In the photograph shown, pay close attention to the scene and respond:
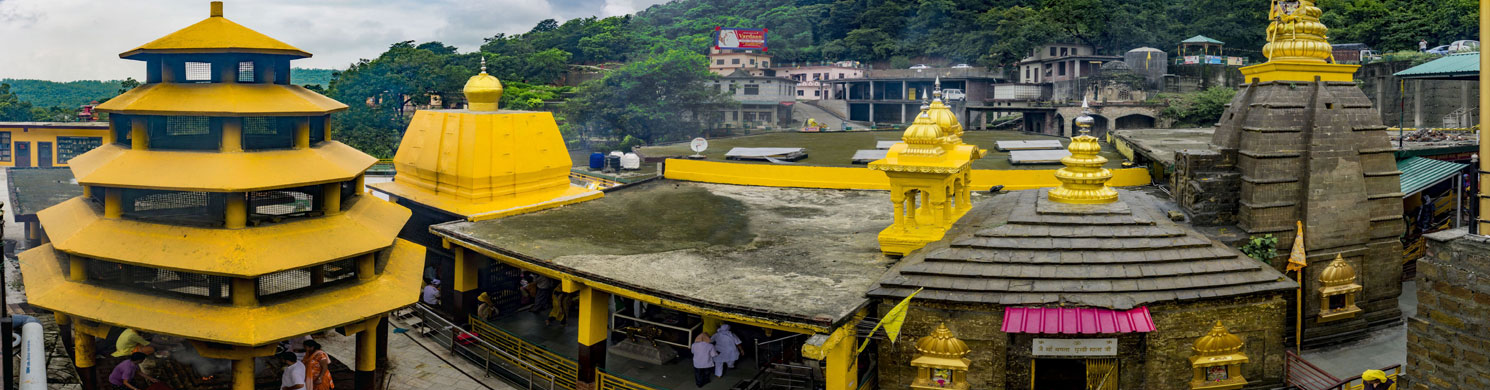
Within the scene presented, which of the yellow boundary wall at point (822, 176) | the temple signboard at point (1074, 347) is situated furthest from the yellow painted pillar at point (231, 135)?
the yellow boundary wall at point (822, 176)

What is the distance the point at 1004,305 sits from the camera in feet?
47.3

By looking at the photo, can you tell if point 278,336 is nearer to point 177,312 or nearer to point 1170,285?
point 177,312

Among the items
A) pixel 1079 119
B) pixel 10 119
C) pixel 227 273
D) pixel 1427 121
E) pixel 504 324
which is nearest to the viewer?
pixel 227 273

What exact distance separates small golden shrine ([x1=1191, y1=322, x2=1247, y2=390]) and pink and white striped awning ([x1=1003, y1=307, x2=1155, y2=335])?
1.44 meters

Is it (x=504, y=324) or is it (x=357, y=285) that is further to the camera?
(x=504, y=324)

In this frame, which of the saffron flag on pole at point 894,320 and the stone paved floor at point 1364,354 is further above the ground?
the saffron flag on pole at point 894,320

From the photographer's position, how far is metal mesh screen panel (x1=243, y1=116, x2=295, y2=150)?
51.6ft

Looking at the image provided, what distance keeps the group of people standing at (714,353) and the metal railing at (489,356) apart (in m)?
2.45

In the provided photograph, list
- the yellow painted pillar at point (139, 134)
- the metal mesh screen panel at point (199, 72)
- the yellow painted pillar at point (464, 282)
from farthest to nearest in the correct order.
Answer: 1. the yellow painted pillar at point (464, 282)
2. the metal mesh screen panel at point (199, 72)
3. the yellow painted pillar at point (139, 134)

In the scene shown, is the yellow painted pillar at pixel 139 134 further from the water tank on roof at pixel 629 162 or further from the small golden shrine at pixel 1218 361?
the water tank on roof at pixel 629 162

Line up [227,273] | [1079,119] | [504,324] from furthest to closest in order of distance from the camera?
1. [504,324]
2. [1079,119]
3. [227,273]

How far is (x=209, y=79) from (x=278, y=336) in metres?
4.58

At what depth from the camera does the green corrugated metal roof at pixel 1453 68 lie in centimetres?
2681

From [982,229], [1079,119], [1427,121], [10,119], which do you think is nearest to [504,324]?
[982,229]
